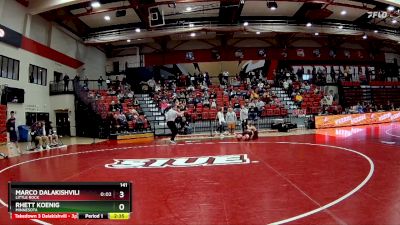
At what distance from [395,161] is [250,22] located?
806 inches

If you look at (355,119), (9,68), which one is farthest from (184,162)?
(355,119)

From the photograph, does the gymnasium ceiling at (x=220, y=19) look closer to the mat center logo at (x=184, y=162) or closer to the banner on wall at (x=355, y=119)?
the banner on wall at (x=355, y=119)

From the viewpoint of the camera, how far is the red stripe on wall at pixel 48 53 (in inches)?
791

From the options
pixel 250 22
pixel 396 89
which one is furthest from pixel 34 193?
pixel 396 89

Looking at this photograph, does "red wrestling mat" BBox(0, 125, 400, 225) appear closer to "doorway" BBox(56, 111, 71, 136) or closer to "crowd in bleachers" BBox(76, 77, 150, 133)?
"crowd in bleachers" BBox(76, 77, 150, 133)

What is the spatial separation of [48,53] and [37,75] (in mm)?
1879

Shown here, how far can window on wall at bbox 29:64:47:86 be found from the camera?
20.6 meters

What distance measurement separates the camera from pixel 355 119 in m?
21.9

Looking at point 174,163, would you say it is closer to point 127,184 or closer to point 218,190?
point 218,190

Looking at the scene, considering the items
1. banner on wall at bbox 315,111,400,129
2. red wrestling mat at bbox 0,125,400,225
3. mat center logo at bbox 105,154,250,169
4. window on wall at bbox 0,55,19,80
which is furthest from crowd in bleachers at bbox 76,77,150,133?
banner on wall at bbox 315,111,400,129

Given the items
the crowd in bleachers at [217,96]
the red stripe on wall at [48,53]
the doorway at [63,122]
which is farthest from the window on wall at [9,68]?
the crowd in bleachers at [217,96]

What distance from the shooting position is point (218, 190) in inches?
201

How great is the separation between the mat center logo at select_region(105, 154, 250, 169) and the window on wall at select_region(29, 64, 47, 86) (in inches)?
602
